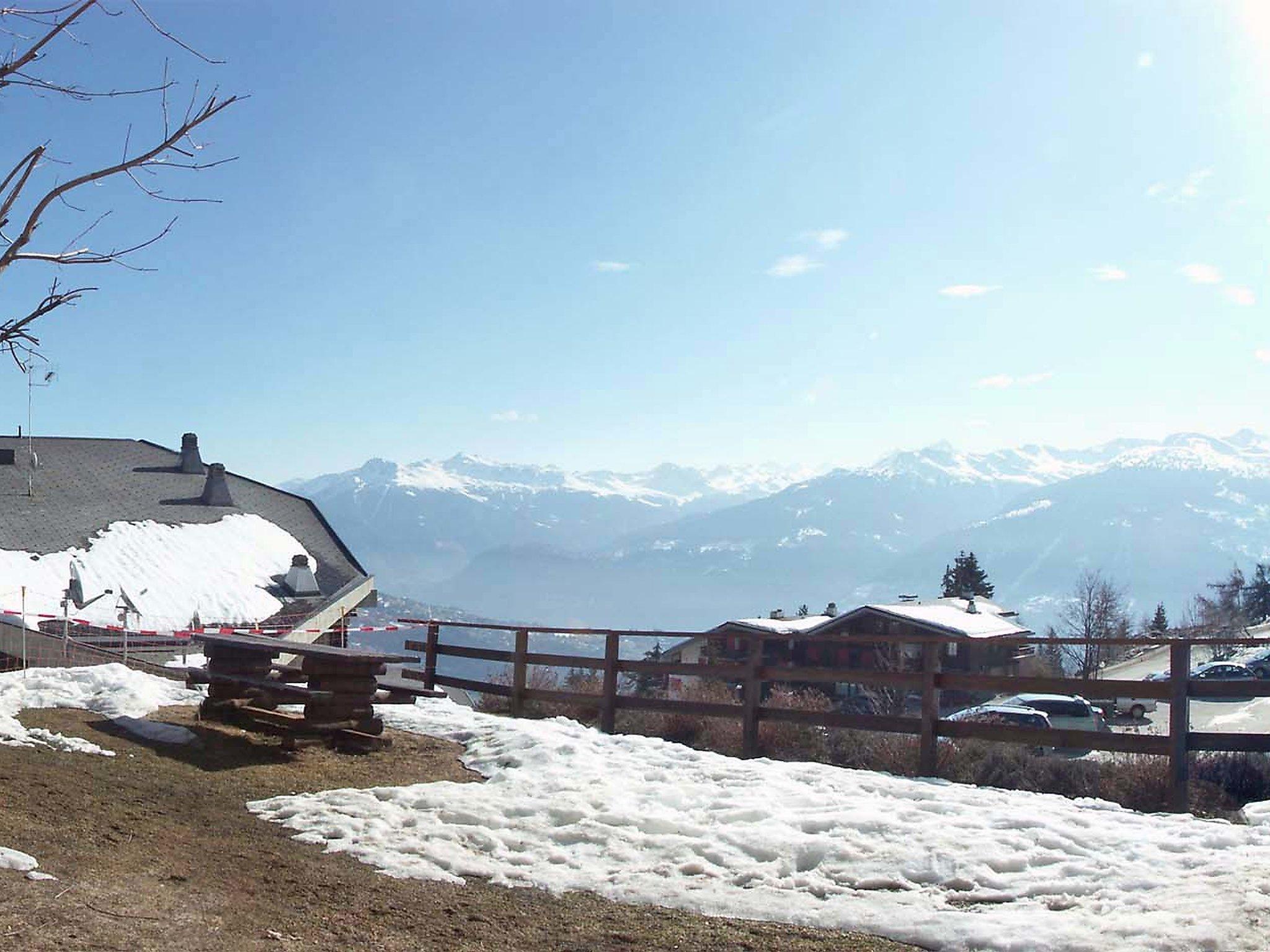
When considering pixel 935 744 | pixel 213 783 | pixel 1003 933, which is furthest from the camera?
pixel 935 744

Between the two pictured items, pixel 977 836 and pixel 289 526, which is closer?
pixel 977 836

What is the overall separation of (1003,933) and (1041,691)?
4.25 m

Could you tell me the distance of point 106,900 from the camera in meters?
4.85

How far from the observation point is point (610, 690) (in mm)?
11750

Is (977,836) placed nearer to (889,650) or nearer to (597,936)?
(597,936)

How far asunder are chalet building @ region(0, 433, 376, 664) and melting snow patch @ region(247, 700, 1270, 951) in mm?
16112

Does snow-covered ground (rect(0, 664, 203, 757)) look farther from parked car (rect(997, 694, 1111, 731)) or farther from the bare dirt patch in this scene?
parked car (rect(997, 694, 1111, 731))

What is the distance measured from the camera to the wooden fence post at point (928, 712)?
30.0 feet

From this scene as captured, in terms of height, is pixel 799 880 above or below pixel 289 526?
below

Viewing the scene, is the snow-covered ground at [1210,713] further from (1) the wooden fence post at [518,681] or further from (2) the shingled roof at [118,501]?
(2) the shingled roof at [118,501]

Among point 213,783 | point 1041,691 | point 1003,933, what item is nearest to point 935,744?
point 1041,691

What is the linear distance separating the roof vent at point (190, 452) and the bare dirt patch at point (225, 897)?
32.1 m

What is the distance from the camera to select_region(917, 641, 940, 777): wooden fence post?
9141mm

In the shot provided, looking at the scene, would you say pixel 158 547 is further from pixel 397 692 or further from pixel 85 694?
pixel 397 692
